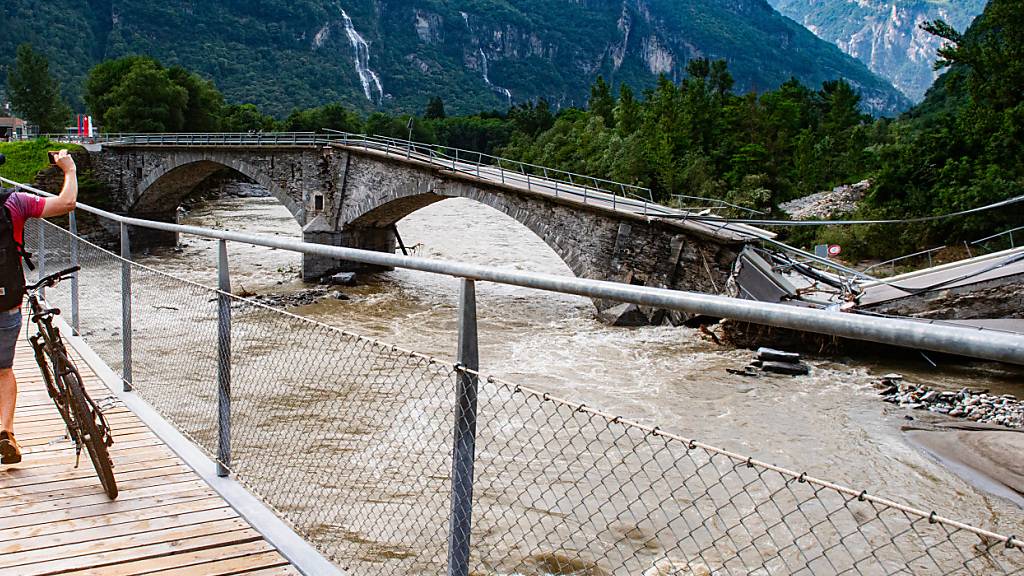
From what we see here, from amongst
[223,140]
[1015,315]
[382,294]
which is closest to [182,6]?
[223,140]

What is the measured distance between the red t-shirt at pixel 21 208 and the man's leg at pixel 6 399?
0.81 meters

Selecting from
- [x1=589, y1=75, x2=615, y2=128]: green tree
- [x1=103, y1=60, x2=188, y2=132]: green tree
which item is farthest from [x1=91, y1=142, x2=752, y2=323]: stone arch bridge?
[x1=589, y1=75, x2=615, y2=128]: green tree

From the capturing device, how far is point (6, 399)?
458 centimetres

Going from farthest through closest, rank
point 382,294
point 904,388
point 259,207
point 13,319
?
point 259,207, point 382,294, point 904,388, point 13,319

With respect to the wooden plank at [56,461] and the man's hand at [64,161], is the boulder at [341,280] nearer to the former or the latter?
the wooden plank at [56,461]

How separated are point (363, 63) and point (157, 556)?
17537 cm

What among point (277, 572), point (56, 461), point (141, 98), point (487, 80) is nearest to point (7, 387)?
point (56, 461)

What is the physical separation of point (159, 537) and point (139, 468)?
1000mm

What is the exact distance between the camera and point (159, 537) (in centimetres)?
370

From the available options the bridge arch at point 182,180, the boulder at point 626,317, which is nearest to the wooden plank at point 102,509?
the boulder at point 626,317

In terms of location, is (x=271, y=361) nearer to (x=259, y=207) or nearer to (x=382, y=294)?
(x=382, y=294)

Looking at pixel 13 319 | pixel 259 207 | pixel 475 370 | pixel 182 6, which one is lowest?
pixel 259 207

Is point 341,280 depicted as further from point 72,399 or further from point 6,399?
point 72,399

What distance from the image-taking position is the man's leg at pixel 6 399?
4.55m
